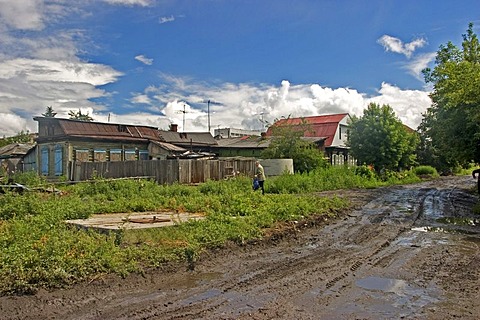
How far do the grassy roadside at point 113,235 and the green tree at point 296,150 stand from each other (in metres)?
13.3

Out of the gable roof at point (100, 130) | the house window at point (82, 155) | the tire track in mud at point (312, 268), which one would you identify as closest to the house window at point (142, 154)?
the gable roof at point (100, 130)

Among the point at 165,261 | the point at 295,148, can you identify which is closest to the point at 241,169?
the point at 295,148

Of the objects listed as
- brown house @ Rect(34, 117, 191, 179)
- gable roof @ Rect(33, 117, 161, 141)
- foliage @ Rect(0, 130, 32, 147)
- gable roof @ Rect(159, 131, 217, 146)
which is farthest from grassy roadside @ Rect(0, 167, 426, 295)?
foliage @ Rect(0, 130, 32, 147)

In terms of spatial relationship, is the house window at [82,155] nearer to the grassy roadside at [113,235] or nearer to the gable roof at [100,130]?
the gable roof at [100,130]

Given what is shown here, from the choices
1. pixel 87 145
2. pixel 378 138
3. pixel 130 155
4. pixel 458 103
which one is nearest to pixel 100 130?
pixel 87 145

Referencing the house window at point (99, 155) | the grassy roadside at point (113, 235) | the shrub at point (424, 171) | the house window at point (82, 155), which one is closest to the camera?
the grassy roadside at point (113, 235)

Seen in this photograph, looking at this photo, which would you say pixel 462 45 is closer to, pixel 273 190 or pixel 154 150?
pixel 273 190

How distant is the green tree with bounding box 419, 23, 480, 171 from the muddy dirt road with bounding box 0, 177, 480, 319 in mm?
8320

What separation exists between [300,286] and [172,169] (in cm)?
1802

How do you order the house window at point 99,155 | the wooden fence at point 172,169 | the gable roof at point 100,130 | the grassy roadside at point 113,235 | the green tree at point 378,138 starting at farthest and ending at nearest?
the house window at point 99,155 < the gable roof at point 100,130 < the green tree at point 378,138 < the wooden fence at point 172,169 < the grassy roadside at point 113,235

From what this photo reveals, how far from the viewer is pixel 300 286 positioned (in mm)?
6363

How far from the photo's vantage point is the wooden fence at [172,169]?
23781 mm

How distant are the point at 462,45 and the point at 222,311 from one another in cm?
2494

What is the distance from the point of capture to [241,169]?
2733 centimetres
